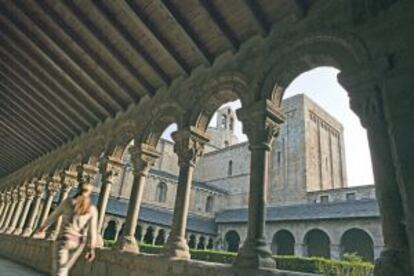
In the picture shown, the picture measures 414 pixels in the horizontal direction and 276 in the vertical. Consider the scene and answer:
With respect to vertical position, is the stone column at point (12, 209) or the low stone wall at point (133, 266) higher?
the stone column at point (12, 209)

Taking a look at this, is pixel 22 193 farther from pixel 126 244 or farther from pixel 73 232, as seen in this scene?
pixel 73 232

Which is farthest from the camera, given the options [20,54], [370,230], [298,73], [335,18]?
[370,230]

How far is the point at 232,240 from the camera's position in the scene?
82.7 ft

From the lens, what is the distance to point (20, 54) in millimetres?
7113

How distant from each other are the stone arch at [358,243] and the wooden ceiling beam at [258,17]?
16.8 m

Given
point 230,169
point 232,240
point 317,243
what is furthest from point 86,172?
point 230,169

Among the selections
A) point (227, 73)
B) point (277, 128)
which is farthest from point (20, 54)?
point (277, 128)

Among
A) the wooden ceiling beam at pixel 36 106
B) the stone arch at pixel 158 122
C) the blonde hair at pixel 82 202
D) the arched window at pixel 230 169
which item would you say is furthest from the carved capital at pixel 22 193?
the arched window at pixel 230 169

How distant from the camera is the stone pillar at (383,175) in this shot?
2.56 meters

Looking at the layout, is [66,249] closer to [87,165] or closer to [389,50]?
[389,50]

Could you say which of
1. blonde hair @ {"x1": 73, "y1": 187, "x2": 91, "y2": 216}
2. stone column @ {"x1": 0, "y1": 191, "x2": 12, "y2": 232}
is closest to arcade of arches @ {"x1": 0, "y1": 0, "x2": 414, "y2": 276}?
blonde hair @ {"x1": 73, "y1": 187, "x2": 91, "y2": 216}

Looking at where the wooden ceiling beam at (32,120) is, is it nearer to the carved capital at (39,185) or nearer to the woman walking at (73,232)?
the carved capital at (39,185)

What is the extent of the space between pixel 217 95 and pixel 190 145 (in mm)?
985

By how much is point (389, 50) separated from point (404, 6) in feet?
1.55
